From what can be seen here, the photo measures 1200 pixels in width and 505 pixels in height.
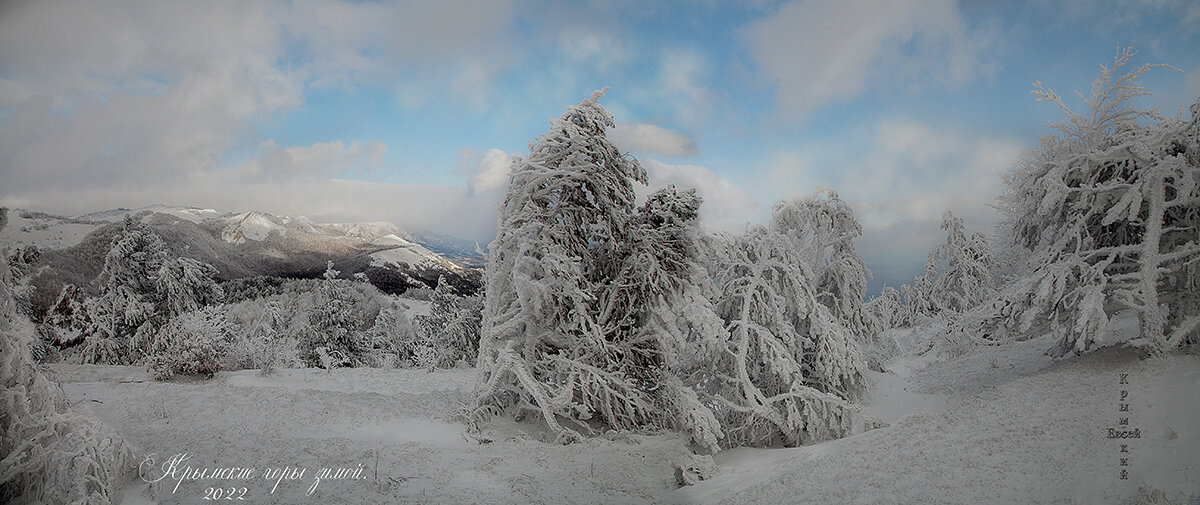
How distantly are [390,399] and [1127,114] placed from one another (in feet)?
50.4

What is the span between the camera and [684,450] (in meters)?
8.81

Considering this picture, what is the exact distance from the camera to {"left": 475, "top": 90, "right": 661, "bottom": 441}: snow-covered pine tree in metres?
8.93

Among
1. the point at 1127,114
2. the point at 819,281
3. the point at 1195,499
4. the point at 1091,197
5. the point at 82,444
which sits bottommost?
the point at 82,444

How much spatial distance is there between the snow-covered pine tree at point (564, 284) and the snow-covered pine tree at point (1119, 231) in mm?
6756

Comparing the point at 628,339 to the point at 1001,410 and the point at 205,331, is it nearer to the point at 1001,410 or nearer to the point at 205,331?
the point at 1001,410

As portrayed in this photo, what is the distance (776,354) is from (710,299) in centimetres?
170

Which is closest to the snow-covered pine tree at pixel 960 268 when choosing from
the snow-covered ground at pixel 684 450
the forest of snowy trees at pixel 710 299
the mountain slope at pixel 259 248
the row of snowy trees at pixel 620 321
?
the forest of snowy trees at pixel 710 299

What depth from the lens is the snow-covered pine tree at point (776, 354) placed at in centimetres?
950

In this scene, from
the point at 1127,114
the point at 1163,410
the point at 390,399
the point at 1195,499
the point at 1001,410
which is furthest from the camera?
the point at 390,399

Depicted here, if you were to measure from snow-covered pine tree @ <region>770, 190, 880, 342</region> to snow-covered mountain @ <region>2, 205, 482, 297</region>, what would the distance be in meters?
19.8

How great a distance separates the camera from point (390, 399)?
11016 mm

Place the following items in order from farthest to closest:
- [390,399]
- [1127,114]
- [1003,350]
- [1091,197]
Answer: [1003,350], [390,399], [1127,114], [1091,197]

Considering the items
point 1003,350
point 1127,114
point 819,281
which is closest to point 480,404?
point 819,281

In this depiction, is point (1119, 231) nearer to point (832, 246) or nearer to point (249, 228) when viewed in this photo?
point (832, 246)
